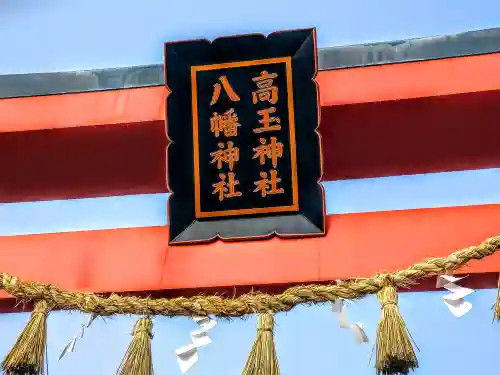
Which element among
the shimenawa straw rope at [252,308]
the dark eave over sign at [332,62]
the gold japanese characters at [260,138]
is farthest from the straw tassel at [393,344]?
the dark eave over sign at [332,62]

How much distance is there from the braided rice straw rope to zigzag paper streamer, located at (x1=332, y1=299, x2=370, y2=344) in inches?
0.7

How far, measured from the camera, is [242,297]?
2150 mm

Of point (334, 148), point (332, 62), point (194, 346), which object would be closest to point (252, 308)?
point (194, 346)

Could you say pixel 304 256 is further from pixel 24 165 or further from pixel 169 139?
pixel 24 165

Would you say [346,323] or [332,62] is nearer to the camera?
[346,323]

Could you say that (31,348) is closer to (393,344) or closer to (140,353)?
(140,353)

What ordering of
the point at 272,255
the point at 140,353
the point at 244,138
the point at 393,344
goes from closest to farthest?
1. the point at 393,344
2. the point at 140,353
3. the point at 272,255
4. the point at 244,138

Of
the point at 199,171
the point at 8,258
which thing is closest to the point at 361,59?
the point at 199,171

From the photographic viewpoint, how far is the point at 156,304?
85.2 inches

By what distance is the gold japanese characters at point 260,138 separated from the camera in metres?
2.43

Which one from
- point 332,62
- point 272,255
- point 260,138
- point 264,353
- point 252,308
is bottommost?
point 264,353

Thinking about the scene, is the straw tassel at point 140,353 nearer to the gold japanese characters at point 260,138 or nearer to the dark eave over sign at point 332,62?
the gold japanese characters at point 260,138

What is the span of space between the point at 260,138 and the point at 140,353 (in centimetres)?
72

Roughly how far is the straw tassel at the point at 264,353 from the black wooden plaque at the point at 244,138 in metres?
0.35
